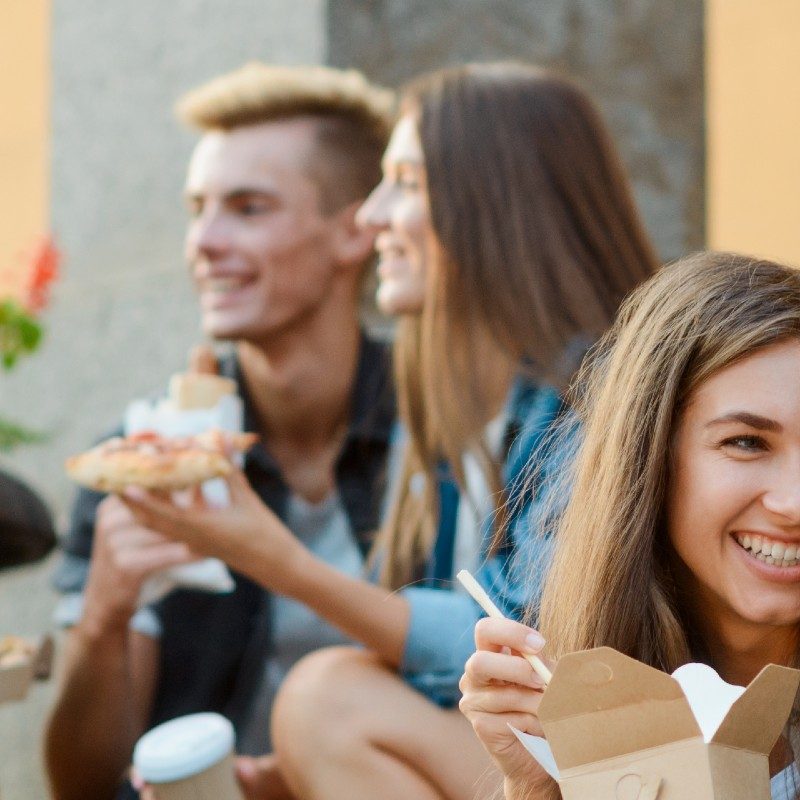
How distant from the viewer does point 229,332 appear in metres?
3.20

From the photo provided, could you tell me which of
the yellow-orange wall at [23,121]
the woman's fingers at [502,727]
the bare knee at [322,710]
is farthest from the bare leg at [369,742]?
the yellow-orange wall at [23,121]

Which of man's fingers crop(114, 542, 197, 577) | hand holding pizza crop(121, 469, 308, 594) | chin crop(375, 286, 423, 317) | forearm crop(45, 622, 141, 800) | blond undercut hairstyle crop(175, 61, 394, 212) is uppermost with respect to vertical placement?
blond undercut hairstyle crop(175, 61, 394, 212)

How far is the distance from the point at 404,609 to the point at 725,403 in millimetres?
916

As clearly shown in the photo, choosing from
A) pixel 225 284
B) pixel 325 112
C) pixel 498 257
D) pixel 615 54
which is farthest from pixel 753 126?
pixel 225 284

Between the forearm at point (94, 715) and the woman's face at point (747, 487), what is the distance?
1463mm

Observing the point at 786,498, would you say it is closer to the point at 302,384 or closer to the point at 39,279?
the point at 302,384

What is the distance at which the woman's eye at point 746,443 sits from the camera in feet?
5.37

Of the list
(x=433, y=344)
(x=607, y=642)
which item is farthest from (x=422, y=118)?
(x=607, y=642)

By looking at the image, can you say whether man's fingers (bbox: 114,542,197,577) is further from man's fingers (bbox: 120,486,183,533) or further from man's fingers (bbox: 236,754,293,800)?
man's fingers (bbox: 236,754,293,800)

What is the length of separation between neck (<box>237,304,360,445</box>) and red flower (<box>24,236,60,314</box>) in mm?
440

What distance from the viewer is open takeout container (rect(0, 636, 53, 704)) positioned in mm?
2295

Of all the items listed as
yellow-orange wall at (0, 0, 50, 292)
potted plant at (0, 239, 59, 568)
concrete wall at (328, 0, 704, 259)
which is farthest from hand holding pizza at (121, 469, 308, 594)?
yellow-orange wall at (0, 0, 50, 292)

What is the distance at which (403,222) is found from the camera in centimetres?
283

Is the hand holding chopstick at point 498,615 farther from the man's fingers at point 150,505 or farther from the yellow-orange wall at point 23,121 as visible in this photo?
the yellow-orange wall at point 23,121
